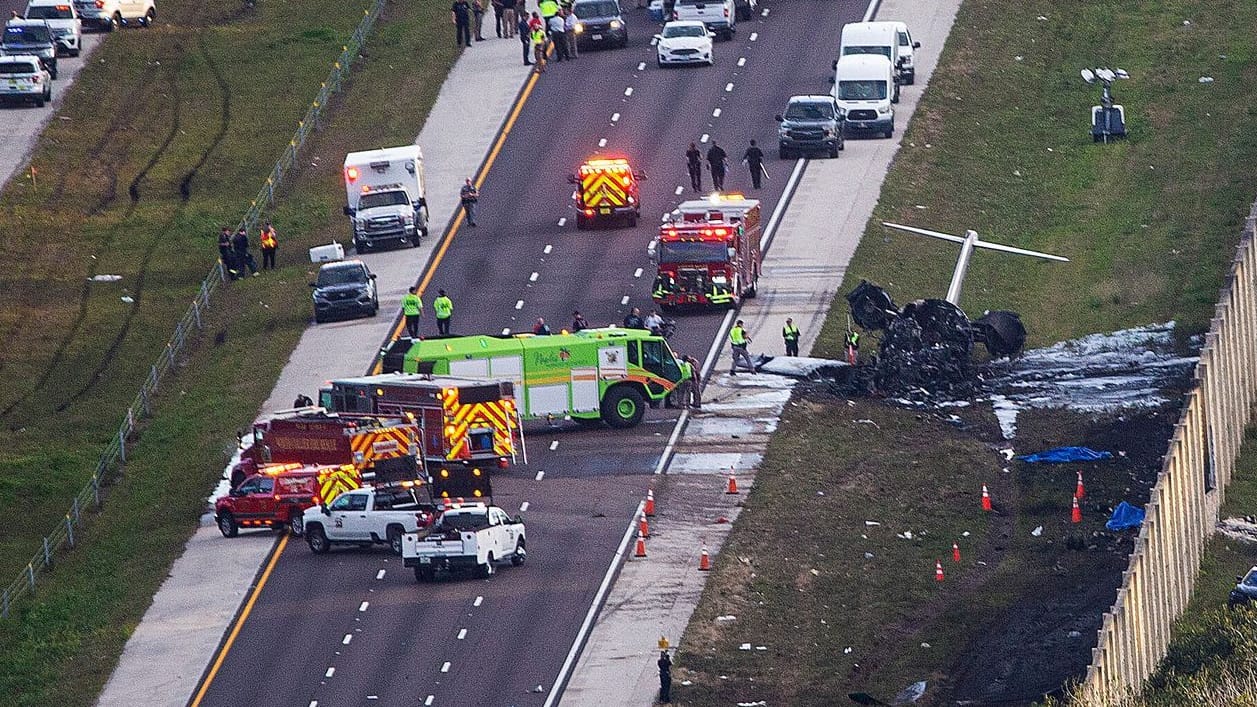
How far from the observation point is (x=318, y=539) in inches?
2532

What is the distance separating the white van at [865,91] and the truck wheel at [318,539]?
34452mm

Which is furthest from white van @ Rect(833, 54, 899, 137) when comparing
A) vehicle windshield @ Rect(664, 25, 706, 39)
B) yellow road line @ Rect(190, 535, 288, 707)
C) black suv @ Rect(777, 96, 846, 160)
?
yellow road line @ Rect(190, 535, 288, 707)

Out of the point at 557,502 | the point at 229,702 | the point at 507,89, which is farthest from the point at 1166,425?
the point at 507,89

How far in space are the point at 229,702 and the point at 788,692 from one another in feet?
36.7

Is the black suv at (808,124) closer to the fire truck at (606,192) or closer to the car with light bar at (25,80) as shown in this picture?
the fire truck at (606,192)

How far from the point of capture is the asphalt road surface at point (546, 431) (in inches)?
2275

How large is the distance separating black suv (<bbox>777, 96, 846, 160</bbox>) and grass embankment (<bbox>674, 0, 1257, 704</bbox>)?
2587 millimetres

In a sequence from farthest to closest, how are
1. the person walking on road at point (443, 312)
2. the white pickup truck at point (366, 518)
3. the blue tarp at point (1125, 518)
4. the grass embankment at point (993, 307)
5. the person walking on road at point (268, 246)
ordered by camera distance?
the person walking on road at point (268, 246) < the person walking on road at point (443, 312) < the white pickup truck at point (366, 518) < the blue tarp at point (1125, 518) < the grass embankment at point (993, 307)

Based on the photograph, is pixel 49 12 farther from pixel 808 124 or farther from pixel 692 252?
pixel 692 252

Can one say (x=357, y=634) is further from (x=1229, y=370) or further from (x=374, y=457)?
(x=1229, y=370)

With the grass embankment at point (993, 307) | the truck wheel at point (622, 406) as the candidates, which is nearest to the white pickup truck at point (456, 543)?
the grass embankment at point (993, 307)

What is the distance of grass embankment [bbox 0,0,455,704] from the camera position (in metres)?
66.8

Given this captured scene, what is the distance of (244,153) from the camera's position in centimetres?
9938

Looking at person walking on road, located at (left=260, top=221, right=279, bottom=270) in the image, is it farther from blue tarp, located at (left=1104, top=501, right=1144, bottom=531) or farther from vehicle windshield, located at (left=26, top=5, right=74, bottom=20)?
blue tarp, located at (left=1104, top=501, right=1144, bottom=531)
